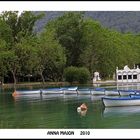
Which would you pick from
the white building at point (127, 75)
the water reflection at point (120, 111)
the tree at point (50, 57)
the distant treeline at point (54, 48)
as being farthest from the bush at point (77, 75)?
the water reflection at point (120, 111)

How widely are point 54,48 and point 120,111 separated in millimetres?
44944

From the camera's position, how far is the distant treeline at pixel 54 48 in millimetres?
70938

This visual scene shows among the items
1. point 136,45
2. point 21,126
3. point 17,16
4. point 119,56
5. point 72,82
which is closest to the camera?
point 21,126

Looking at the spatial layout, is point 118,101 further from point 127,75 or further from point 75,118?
point 127,75

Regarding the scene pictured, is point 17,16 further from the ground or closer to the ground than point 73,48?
further from the ground

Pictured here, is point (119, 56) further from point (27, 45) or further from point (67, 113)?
point (67, 113)

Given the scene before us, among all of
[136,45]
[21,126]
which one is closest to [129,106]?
[21,126]

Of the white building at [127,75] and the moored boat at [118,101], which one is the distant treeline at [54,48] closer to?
the white building at [127,75]

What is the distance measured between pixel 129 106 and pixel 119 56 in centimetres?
5105

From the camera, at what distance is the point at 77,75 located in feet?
219

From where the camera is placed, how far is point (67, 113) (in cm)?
2734

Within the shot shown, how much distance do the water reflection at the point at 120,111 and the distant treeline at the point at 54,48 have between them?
126 feet

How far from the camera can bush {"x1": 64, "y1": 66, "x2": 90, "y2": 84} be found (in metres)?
66.7

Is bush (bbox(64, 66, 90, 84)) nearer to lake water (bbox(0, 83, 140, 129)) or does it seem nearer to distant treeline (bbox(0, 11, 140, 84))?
distant treeline (bbox(0, 11, 140, 84))
